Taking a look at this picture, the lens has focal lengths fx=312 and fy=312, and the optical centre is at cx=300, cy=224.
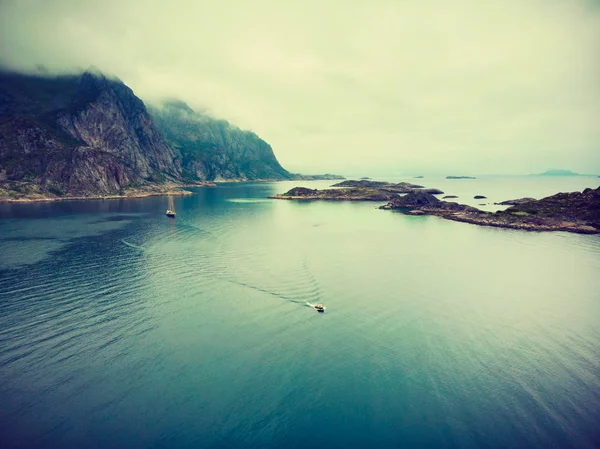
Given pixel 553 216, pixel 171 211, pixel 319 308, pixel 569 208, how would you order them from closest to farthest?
pixel 319 308 → pixel 553 216 → pixel 569 208 → pixel 171 211

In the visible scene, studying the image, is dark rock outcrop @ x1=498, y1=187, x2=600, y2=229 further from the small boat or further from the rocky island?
the small boat

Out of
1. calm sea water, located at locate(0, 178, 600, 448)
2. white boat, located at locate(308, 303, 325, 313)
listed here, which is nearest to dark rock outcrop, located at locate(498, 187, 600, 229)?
calm sea water, located at locate(0, 178, 600, 448)

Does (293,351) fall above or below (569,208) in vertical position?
below

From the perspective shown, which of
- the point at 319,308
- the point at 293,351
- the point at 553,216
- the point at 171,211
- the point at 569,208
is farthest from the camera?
the point at 171,211

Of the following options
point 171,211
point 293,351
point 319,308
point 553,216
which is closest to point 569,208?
point 553,216

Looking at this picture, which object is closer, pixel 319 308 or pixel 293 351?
pixel 293 351

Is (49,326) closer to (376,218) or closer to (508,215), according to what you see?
(376,218)

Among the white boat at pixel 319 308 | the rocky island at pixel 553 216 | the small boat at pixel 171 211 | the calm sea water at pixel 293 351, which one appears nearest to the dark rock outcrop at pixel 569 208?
the rocky island at pixel 553 216

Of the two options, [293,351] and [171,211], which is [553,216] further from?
[171,211]

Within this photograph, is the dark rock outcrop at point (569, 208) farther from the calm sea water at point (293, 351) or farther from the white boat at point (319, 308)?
the white boat at point (319, 308)
